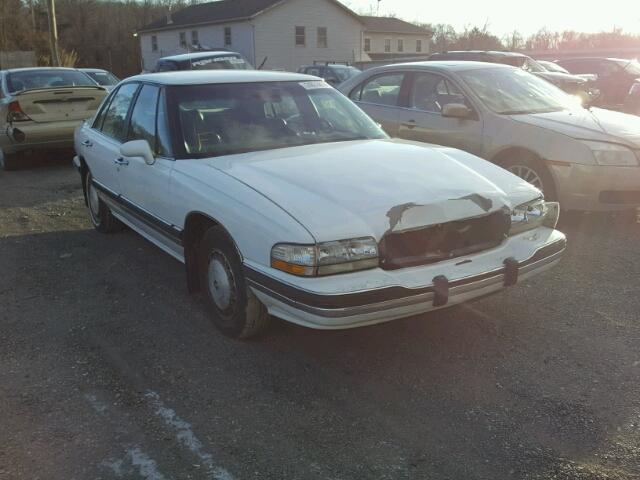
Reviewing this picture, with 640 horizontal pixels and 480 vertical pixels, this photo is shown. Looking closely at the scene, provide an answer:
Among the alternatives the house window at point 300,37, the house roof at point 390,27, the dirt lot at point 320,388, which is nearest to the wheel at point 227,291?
the dirt lot at point 320,388

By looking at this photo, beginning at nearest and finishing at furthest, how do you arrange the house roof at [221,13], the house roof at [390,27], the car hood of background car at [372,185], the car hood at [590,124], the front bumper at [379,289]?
the front bumper at [379,289] → the car hood of background car at [372,185] → the car hood at [590,124] → the house roof at [221,13] → the house roof at [390,27]

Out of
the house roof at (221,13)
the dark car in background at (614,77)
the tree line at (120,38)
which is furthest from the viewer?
the tree line at (120,38)

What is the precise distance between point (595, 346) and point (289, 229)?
2.00 m

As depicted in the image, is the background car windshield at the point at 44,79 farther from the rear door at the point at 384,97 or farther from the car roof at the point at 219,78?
the car roof at the point at 219,78

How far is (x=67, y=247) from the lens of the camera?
5.84 metres

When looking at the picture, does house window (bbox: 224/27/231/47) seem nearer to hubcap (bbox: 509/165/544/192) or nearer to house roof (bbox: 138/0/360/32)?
house roof (bbox: 138/0/360/32)

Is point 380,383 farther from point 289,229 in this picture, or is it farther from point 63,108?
A: point 63,108

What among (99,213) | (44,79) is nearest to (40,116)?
(44,79)

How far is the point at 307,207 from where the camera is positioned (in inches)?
127

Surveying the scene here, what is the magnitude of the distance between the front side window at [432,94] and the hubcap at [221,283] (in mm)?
3879

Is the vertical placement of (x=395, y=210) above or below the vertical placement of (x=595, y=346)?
above

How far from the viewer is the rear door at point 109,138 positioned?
204 inches

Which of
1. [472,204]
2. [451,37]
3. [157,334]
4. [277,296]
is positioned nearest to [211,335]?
[157,334]

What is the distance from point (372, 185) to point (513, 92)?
3906 mm
